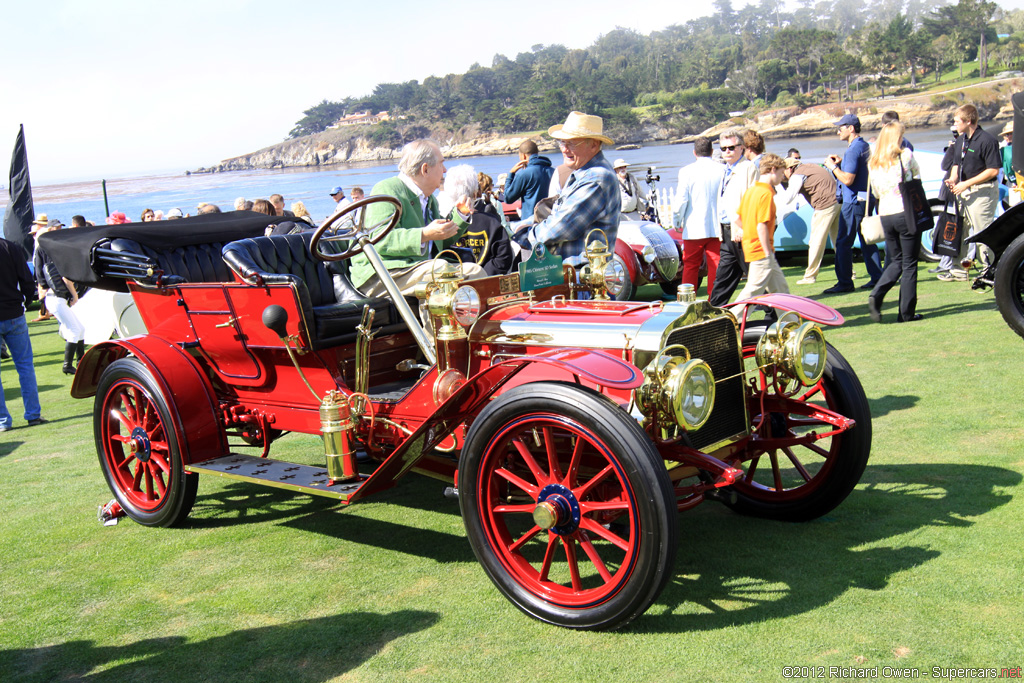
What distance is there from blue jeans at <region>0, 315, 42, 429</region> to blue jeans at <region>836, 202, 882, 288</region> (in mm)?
8456

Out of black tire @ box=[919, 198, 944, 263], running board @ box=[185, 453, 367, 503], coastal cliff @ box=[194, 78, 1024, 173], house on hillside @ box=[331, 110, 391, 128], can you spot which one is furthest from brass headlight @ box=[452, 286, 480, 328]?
house on hillside @ box=[331, 110, 391, 128]

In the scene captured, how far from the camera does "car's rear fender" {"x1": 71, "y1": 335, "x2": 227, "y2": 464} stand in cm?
417

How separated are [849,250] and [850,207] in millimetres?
526

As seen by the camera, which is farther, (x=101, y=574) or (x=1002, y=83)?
(x=1002, y=83)

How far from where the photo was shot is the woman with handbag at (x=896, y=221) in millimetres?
7285

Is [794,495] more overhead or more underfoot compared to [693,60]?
more underfoot

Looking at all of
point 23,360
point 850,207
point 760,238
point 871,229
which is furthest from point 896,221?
point 23,360

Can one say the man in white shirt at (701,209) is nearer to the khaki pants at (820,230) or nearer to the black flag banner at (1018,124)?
the khaki pants at (820,230)

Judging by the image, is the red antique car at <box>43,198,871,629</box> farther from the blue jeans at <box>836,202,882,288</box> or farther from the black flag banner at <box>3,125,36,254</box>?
the black flag banner at <box>3,125,36,254</box>

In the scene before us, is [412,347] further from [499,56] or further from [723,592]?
[499,56]

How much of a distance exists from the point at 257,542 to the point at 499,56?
5102 inches

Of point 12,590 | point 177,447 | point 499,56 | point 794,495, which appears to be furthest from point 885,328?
point 499,56

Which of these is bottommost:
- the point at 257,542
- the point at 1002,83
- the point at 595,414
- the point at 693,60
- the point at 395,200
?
the point at 257,542

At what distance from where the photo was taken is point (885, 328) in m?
7.50
